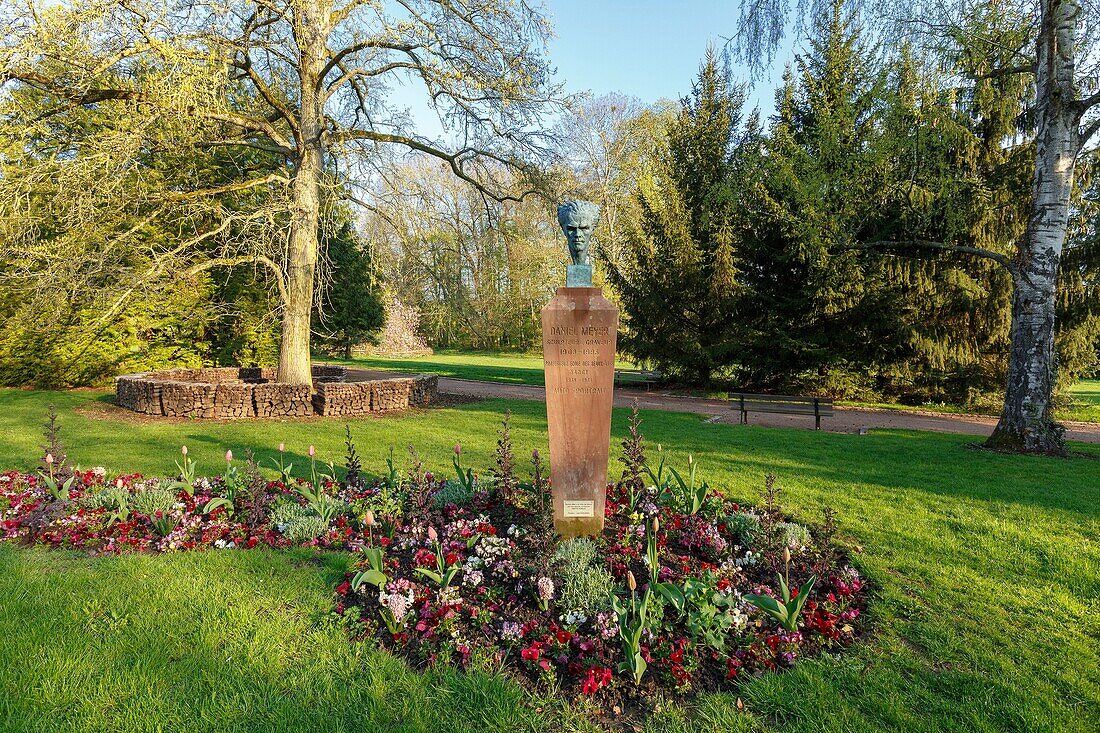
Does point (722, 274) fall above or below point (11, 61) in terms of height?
below

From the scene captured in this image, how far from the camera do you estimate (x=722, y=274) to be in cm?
1548

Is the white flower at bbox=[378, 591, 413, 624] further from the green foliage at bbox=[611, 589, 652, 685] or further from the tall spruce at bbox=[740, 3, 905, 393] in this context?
the tall spruce at bbox=[740, 3, 905, 393]

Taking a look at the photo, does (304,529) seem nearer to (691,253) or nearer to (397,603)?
(397,603)

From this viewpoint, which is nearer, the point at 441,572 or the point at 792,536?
the point at 441,572

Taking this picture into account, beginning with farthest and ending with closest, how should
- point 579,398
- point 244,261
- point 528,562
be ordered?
1. point 244,261
2. point 579,398
3. point 528,562

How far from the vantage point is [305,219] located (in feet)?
34.7

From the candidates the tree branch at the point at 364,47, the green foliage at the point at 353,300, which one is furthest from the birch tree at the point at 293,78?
the green foliage at the point at 353,300

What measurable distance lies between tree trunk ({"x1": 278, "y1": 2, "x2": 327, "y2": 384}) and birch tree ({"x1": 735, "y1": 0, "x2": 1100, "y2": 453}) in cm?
820

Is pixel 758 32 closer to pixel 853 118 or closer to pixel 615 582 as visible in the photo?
pixel 853 118

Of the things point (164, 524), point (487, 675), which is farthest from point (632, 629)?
point (164, 524)

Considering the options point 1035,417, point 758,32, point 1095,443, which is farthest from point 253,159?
point 1095,443

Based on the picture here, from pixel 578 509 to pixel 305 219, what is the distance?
890 cm

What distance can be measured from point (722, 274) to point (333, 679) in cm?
1466

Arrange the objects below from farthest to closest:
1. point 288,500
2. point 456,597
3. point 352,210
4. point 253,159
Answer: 1. point 253,159
2. point 352,210
3. point 288,500
4. point 456,597
